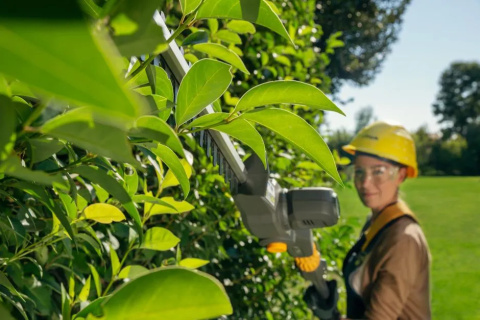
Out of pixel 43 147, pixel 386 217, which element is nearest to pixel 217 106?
pixel 43 147

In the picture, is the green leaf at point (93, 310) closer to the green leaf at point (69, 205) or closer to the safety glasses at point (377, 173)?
the green leaf at point (69, 205)

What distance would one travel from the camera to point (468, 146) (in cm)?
4141

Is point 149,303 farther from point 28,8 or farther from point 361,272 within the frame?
point 361,272

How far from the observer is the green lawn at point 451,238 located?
9281 mm

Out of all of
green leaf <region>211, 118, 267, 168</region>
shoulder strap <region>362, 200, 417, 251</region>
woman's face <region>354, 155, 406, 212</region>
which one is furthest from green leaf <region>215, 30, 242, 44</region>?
woman's face <region>354, 155, 406, 212</region>

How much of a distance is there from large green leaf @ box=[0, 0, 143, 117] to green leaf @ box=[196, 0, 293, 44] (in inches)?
10.5

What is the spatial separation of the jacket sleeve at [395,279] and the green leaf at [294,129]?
2.31 m

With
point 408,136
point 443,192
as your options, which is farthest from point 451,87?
point 408,136

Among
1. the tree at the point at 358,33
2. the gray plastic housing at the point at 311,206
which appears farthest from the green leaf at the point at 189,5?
the tree at the point at 358,33

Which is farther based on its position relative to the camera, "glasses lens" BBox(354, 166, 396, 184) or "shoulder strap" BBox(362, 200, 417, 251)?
"glasses lens" BBox(354, 166, 396, 184)

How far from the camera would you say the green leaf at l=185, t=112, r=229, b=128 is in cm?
50

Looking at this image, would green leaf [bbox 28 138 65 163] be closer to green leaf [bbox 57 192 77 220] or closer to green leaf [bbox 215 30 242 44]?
green leaf [bbox 57 192 77 220]

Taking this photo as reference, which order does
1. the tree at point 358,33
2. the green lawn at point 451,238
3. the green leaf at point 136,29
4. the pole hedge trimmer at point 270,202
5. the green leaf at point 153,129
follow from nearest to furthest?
1. the green leaf at point 136,29
2. the green leaf at point 153,129
3. the pole hedge trimmer at point 270,202
4. the green lawn at point 451,238
5. the tree at point 358,33

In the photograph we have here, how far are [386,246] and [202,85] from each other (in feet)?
8.16
